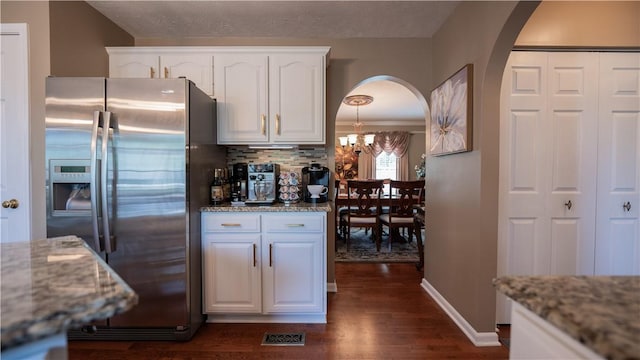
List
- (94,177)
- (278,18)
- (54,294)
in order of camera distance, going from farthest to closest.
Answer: (278,18) < (94,177) < (54,294)

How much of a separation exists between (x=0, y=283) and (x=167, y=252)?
133 cm

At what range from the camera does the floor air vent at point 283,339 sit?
1918 millimetres

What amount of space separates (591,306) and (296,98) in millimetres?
2173

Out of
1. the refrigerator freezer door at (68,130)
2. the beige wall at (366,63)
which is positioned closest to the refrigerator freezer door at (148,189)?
the refrigerator freezer door at (68,130)

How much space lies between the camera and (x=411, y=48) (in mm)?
2734

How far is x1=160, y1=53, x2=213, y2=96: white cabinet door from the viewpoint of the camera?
2.39m

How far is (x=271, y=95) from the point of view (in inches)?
94.3

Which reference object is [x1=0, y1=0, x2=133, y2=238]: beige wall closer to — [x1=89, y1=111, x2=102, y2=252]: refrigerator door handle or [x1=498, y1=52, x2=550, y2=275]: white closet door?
[x1=89, y1=111, x2=102, y2=252]: refrigerator door handle

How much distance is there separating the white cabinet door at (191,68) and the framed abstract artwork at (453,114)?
6.31ft

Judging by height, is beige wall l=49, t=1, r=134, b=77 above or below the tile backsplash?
above

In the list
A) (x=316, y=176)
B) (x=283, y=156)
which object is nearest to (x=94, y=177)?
(x=283, y=156)

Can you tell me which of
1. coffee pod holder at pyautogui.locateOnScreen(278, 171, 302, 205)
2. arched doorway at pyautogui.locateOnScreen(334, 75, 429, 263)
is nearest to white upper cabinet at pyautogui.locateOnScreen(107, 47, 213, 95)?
coffee pod holder at pyautogui.locateOnScreen(278, 171, 302, 205)

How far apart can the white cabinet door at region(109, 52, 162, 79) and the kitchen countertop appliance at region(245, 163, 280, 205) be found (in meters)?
1.14

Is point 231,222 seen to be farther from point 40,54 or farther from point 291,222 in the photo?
point 40,54
